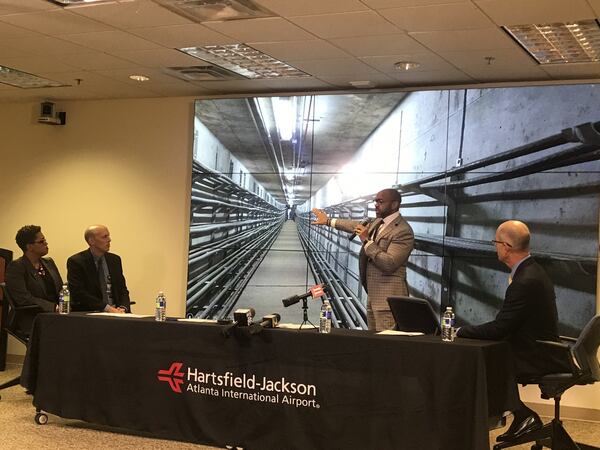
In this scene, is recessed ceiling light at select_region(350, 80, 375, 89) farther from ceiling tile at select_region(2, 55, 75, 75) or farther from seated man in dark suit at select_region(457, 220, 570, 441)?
ceiling tile at select_region(2, 55, 75, 75)

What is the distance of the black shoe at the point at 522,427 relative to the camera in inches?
160

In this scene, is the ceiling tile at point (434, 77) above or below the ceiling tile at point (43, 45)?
above

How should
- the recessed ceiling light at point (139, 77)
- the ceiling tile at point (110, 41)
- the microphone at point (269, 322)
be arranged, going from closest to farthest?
the microphone at point (269, 322) → the ceiling tile at point (110, 41) → the recessed ceiling light at point (139, 77)

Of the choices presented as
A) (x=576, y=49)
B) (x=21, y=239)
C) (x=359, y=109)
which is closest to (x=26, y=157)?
(x=21, y=239)

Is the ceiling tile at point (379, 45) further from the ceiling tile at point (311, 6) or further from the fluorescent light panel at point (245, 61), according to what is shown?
the fluorescent light panel at point (245, 61)

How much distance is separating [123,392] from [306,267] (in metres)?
2.38

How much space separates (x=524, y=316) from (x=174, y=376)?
2164mm

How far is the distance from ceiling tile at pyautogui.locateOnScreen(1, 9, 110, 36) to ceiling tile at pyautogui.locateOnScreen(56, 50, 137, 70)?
568mm

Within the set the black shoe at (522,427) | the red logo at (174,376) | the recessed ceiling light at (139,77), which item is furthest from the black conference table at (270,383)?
the recessed ceiling light at (139,77)

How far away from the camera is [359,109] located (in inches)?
238

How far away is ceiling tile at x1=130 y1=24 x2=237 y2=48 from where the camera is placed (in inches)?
175

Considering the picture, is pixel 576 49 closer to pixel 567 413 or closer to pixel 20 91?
pixel 567 413

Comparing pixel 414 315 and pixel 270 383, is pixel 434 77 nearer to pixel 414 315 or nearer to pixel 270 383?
pixel 414 315

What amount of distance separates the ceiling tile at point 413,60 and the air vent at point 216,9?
1222 millimetres
